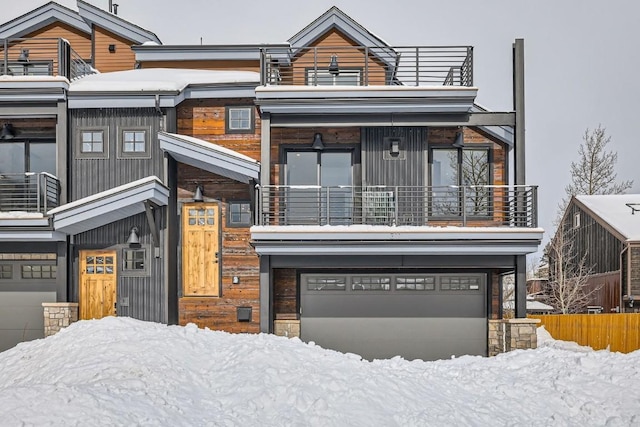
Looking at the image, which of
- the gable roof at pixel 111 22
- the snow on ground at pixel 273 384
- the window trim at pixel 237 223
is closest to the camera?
the snow on ground at pixel 273 384

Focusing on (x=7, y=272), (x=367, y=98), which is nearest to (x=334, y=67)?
(x=367, y=98)

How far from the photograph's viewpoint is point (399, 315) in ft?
49.6

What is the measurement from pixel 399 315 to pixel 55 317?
9253 millimetres

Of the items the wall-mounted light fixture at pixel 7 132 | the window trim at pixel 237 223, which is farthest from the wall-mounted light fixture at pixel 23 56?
the window trim at pixel 237 223

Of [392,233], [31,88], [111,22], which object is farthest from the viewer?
[111,22]

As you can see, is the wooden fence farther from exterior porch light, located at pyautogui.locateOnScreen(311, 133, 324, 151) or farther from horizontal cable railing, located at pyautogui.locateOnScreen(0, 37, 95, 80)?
horizontal cable railing, located at pyautogui.locateOnScreen(0, 37, 95, 80)

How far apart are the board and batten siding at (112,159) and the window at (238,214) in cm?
219

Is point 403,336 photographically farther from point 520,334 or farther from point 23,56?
point 23,56

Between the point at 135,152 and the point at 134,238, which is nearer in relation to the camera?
the point at 134,238

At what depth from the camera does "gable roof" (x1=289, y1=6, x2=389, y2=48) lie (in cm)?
1830

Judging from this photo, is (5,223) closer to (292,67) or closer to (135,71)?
(135,71)

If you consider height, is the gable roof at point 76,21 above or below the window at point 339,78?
above

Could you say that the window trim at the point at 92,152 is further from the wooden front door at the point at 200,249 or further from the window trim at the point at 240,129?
the window trim at the point at 240,129

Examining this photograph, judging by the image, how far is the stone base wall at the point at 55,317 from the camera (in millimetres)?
15000
